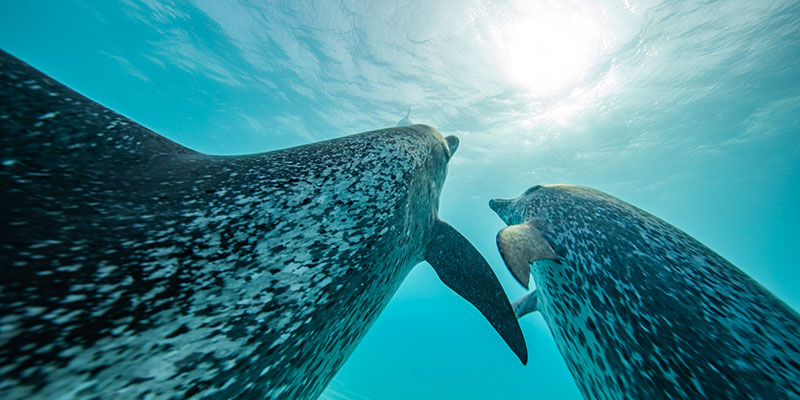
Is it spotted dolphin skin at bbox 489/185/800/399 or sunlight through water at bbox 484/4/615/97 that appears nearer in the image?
spotted dolphin skin at bbox 489/185/800/399

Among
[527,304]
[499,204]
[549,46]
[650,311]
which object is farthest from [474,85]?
[650,311]

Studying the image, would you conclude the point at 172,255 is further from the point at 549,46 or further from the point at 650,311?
the point at 549,46

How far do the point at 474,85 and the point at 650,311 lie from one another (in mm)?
17063

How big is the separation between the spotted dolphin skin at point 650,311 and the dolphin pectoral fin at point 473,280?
1.57ft

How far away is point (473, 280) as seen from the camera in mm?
2771

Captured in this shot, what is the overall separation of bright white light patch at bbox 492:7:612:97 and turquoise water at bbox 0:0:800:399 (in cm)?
8

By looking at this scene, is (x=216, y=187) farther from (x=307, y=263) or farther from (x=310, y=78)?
(x=310, y=78)

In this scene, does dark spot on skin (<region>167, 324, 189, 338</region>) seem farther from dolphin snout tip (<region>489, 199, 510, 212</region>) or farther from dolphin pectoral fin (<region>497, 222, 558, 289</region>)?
dolphin snout tip (<region>489, 199, 510, 212</region>)

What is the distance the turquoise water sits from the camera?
1313 centimetres

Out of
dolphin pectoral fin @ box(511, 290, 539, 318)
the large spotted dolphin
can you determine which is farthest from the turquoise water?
the large spotted dolphin

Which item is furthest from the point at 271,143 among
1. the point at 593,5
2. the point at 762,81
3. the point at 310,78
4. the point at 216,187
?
the point at 762,81

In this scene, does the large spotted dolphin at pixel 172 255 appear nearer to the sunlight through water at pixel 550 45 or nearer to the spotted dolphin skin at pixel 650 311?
the spotted dolphin skin at pixel 650 311

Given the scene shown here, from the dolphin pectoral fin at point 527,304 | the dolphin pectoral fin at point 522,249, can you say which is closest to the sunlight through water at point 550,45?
the dolphin pectoral fin at point 527,304

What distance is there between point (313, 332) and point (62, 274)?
831 millimetres
